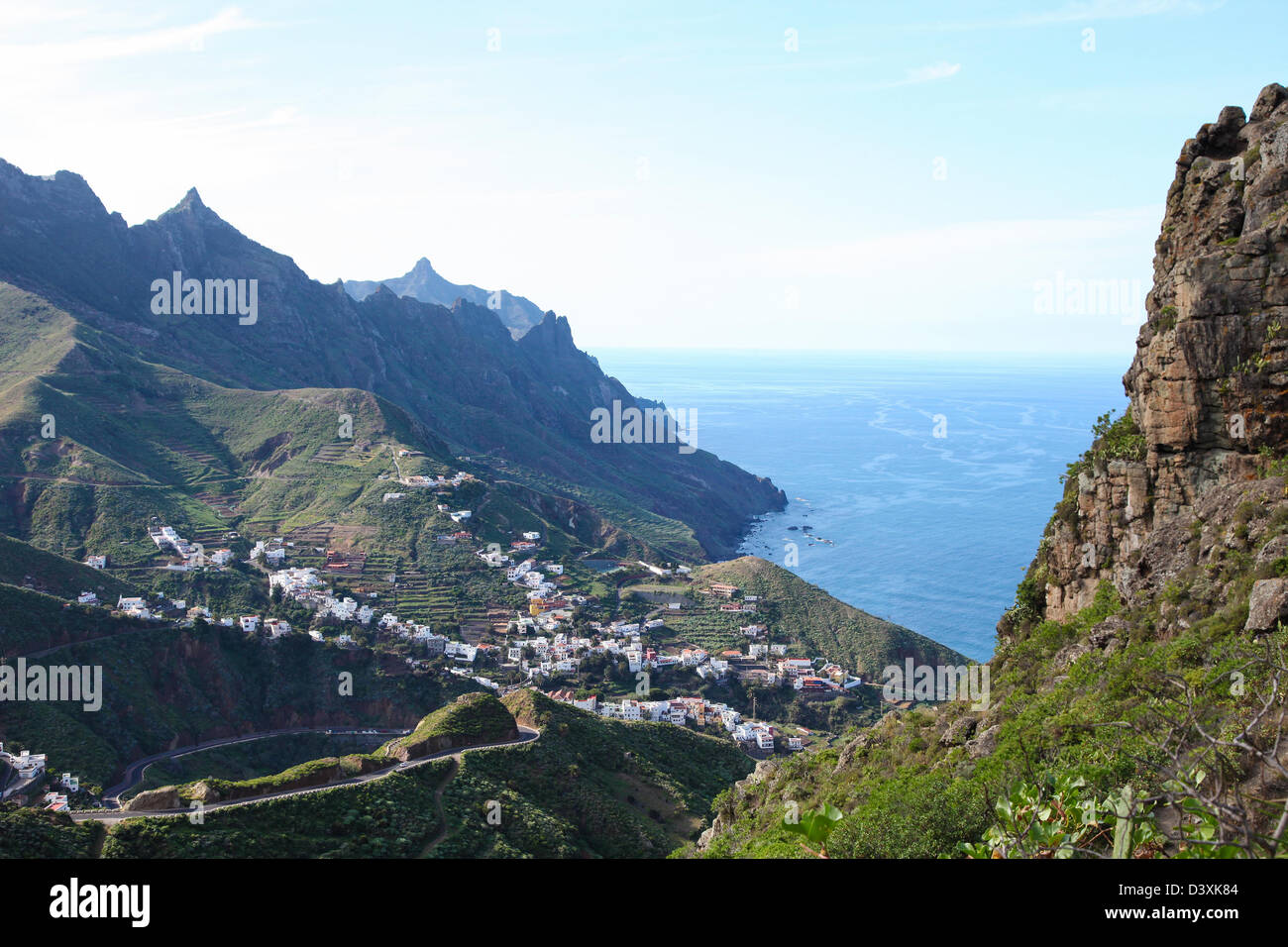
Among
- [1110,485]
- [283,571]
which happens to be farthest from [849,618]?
[1110,485]

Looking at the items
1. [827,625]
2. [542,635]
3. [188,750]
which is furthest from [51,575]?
[827,625]

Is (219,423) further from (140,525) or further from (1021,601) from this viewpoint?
(1021,601)

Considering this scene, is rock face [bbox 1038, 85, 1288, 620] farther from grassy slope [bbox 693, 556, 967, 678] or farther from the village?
grassy slope [bbox 693, 556, 967, 678]

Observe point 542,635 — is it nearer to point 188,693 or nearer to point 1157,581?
point 188,693

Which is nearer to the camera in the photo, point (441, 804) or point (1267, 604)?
point (1267, 604)

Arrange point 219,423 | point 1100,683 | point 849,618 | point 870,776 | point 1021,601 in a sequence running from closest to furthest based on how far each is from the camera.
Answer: point 1100,683 → point 870,776 → point 1021,601 → point 849,618 → point 219,423

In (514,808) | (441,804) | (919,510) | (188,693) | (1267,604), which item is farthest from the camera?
(919,510)

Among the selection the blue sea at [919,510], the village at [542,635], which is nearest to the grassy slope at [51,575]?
the village at [542,635]
